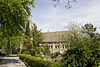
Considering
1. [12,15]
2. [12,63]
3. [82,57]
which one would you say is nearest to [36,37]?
[12,63]

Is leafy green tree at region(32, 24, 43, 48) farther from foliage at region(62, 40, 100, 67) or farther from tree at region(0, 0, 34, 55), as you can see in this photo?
foliage at region(62, 40, 100, 67)

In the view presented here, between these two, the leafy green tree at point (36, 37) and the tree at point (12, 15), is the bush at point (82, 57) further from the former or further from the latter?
the leafy green tree at point (36, 37)

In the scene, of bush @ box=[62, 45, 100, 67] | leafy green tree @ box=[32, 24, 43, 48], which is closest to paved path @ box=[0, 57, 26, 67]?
leafy green tree @ box=[32, 24, 43, 48]


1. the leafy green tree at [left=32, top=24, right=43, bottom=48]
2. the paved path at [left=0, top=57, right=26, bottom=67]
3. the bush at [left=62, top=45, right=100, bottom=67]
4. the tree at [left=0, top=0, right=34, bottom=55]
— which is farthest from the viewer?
the leafy green tree at [left=32, top=24, right=43, bottom=48]

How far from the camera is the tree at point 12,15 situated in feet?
35.2

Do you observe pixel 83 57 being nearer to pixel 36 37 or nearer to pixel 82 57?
pixel 82 57

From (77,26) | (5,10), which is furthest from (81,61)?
(77,26)

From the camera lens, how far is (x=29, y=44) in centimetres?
2364

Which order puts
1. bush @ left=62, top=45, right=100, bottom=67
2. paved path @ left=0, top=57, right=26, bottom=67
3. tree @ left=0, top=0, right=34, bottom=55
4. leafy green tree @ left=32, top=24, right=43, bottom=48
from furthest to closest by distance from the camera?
leafy green tree @ left=32, top=24, right=43, bottom=48 < paved path @ left=0, top=57, right=26, bottom=67 < tree @ left=0, top=0, right=34, bottom=55 < bush @ left=62, top=45, right=100, bottom=67

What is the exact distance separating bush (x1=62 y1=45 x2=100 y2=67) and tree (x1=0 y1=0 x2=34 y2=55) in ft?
25.2

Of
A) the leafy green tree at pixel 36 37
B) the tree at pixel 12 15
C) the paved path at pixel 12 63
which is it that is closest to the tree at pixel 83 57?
the tree at pixel 12 15

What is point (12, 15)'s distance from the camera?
11453 millimetres

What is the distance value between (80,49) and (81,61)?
51cm

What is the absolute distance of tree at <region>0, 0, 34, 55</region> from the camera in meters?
10.7
